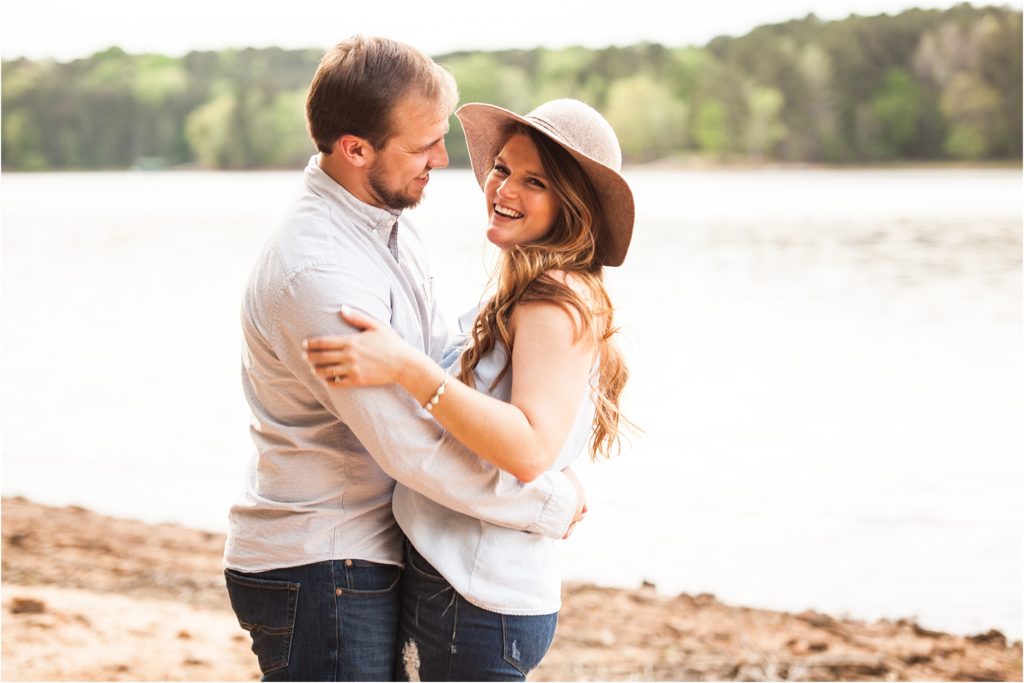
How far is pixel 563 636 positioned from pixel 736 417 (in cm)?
440

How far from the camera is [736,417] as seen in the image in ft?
27.8

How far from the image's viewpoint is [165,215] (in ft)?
134

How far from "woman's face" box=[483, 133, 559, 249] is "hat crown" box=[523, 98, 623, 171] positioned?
73 millimetres

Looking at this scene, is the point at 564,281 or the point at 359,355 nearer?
the point at 359,355

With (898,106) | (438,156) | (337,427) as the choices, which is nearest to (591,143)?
(438,156)

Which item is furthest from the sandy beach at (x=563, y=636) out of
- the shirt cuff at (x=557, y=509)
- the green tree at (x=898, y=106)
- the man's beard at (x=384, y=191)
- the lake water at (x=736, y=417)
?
the green tree at (x=898, y=106)

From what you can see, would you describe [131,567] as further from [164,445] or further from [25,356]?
[25,356]

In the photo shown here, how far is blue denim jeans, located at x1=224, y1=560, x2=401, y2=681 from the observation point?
1.91 metres

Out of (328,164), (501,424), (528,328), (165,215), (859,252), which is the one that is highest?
(328,164)

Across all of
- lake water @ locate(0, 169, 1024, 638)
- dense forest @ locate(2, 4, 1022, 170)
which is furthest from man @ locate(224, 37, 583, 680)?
dense forest @ locate(2, 4, 1022, 170)

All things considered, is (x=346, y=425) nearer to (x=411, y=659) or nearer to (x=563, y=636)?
(x=411, y=659)

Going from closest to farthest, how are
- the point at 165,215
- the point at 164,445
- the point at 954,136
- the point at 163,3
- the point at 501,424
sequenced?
the point at 501,424 → the point at 164,445 → the point at 165,215 → the point at 954,136 → the point at 163,3

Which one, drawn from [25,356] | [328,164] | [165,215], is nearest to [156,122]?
[165,215]

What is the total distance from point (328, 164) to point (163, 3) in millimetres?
72586
